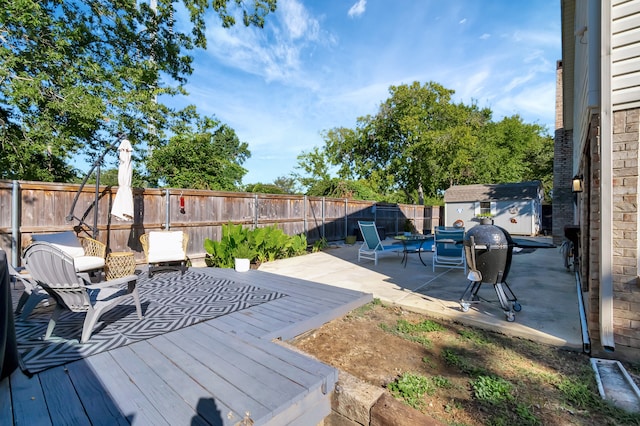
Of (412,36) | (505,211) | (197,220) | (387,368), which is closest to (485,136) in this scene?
(505,211)

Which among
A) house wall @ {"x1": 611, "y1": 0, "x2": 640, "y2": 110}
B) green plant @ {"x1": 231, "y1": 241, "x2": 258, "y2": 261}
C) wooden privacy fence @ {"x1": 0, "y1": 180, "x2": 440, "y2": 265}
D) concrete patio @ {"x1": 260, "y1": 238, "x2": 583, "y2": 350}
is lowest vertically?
concrete patio @ {"x1": 260, "y1": 238, "x2": 583, "y2": 350}

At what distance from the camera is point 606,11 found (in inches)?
96.7

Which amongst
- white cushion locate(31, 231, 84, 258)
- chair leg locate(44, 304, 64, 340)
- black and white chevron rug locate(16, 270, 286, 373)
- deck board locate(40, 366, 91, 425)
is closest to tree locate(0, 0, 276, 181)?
white cushion locate(31, 231, 84, 258)

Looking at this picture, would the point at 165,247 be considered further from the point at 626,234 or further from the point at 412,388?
the point at 626,234

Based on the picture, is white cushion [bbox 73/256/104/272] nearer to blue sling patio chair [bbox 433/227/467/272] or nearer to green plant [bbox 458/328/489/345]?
green plant [bbox 458/328/489/345]

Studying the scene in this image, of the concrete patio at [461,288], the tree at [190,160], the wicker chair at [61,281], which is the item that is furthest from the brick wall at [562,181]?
the tree at [190,160]

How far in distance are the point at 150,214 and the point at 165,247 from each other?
1314 millimetres

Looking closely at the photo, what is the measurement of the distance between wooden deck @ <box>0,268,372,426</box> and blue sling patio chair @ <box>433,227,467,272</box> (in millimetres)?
4080

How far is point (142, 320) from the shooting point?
2.97 m

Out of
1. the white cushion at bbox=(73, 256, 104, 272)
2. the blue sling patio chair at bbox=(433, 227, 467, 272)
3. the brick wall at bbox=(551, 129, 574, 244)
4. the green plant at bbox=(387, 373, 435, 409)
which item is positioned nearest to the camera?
the green plant at bbox=(387, 373, 435, 409)

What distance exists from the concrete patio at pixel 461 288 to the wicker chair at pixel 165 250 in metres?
1.80

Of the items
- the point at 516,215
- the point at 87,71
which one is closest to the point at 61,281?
the point at 87,71

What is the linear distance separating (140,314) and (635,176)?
15.4 ft

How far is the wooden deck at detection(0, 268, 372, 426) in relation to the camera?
1.58 m
